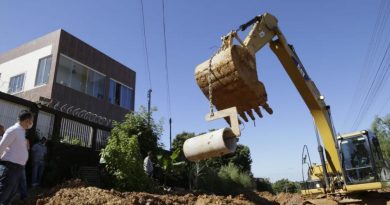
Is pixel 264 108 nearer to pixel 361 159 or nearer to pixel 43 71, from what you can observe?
pixel 361 159

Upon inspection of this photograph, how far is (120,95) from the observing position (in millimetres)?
22047

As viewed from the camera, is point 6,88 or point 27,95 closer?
point 27,95

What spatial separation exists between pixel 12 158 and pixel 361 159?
8786mm

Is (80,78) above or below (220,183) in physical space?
above

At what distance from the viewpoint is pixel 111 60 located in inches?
852

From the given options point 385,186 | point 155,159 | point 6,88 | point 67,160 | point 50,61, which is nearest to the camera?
point 385,186

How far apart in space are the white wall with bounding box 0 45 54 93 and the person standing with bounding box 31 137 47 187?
824cm

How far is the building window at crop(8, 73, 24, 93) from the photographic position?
752 inches

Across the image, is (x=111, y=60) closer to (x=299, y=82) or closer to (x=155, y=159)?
(x=155, y=159)

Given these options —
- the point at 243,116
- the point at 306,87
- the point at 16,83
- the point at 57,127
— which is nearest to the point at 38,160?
the point at 57,127

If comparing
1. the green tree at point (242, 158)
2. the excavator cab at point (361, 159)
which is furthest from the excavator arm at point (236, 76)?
the green tree at point (242, 158)

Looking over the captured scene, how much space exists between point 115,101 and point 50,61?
15.8ft

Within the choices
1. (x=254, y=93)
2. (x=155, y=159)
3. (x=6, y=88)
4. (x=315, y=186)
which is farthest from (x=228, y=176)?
(x=254, y=93)

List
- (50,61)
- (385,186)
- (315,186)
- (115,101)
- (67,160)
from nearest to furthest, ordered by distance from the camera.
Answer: (385,186), (67,160), (315,186), (50,61), (115,101)
